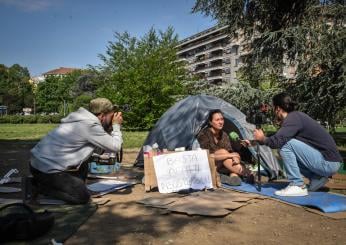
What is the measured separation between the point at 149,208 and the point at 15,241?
1.76 meters

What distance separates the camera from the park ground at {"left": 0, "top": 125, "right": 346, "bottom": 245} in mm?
3982

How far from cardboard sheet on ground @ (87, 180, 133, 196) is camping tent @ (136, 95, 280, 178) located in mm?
1291

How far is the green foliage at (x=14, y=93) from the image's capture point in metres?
78.7

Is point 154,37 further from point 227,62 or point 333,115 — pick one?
point 227,62

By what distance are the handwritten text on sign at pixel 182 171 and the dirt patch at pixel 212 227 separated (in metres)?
0.83

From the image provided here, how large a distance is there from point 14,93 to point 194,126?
79.2 metres

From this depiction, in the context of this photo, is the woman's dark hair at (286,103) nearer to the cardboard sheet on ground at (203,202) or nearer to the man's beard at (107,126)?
the cardboard sheet on ground at (203,202)

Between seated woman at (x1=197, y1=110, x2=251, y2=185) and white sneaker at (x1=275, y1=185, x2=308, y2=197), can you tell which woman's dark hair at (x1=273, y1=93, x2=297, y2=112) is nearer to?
white sneaker at (x1=275, y1=185, x2=308, y2=197)

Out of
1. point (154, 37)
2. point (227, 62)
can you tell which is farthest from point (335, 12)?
point (227, 62)

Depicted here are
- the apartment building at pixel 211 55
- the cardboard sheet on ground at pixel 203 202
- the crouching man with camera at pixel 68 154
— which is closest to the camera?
the cardboard sheet on ground at pixel 203 202

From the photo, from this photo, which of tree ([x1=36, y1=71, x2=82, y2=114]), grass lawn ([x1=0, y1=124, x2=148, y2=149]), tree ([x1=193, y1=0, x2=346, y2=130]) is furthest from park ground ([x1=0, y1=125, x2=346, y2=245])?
tree ([x1=36, y1=71, x2=82, y2=114])

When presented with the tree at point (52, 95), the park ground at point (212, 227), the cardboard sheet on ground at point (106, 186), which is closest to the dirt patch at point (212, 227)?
the park ground at point (212, 227)

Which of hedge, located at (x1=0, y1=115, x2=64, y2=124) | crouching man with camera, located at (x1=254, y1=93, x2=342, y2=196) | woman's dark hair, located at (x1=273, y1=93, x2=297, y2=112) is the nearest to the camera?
crouching man with camera, located at (x1=254, y1=93, x2=342, y2=196)

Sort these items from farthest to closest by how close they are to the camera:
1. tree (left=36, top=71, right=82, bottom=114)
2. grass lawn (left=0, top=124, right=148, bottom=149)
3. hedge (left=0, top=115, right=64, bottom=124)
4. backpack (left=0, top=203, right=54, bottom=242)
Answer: tree (left=36, top=71, right=82, bottom=114) → hedge (left=0, top=115, right=64, bottom=124) → grass lawn (left=0, top=124, right=148, bottom=149) → backpack (left=0, top=203, right=54, bottom=242)
